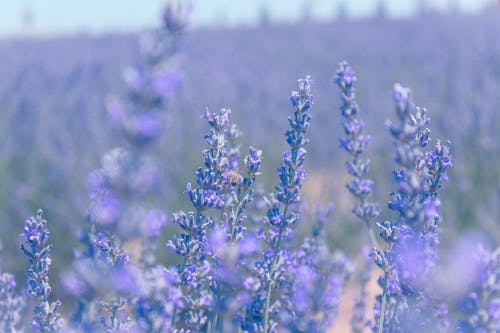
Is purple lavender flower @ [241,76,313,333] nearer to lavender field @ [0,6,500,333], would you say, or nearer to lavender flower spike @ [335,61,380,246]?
lavender field @ [0,6,500,333]

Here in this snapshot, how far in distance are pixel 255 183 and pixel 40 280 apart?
405 centimetres

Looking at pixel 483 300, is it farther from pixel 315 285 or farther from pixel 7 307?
pixel 7 307

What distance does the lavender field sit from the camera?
3.35 ft

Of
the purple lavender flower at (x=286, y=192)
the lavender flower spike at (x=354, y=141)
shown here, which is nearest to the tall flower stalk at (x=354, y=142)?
the lavender flower spike at (x=354, y=141)

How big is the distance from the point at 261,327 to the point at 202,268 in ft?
0.61

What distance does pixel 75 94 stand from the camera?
8250 mm

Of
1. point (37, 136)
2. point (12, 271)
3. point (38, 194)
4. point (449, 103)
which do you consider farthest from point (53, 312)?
point (449, 103)

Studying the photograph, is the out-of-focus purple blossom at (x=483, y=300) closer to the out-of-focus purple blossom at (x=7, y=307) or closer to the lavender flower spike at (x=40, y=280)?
the lavender flower spike at (x=40, y=280)

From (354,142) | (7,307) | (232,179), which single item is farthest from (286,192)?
(7,307)

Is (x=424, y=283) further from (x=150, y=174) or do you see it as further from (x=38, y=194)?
(x=38, y=194)

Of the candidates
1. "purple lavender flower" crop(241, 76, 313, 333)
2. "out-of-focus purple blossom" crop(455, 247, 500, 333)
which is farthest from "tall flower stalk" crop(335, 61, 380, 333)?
"out-of-focus purple blossom" crop(455, 247, 500, 333)

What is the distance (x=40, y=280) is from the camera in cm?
133

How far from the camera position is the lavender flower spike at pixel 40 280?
4.25 feet

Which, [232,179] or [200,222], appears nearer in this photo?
[200,222]
